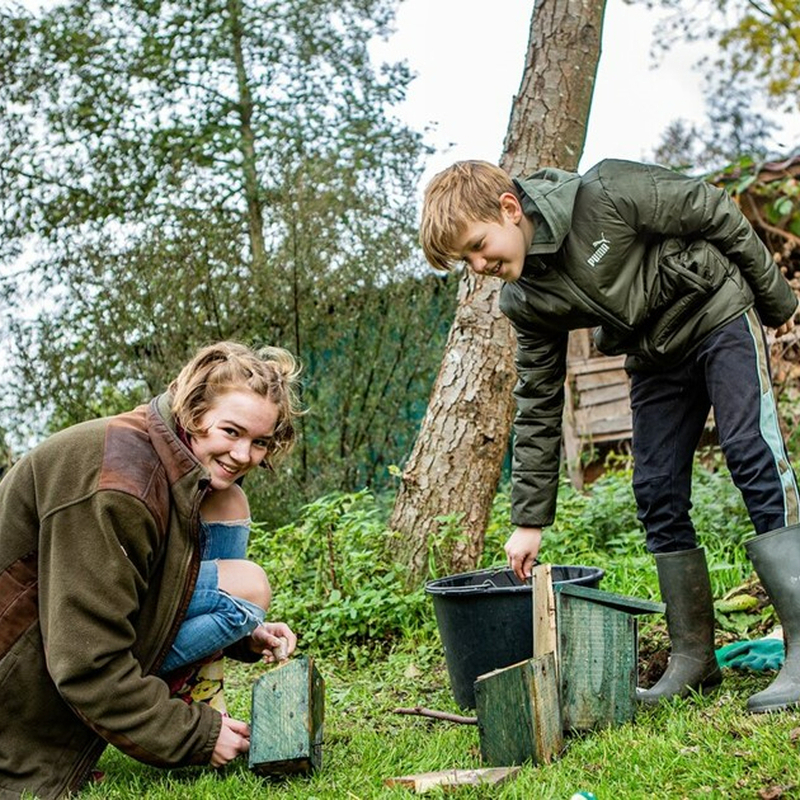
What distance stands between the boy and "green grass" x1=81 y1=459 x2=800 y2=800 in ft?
1.21

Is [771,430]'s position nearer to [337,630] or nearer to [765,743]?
[765,743]

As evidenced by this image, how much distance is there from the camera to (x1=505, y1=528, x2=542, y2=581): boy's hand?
317cm

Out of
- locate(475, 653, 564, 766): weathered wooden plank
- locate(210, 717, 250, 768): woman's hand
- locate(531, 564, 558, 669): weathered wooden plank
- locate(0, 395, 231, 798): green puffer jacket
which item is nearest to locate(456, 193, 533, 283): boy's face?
locate(531, 564, 558, 669): weathered wooden plank

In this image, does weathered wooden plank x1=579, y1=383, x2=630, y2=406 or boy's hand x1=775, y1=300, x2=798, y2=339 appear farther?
weathered wooden plank x1=579, y1=383, x2=630, y2=406

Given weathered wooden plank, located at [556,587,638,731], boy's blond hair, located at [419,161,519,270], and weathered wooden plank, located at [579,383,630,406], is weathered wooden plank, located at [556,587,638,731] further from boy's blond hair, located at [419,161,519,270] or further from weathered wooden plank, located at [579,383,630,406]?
weathered wooden plank, located at [579,383,630,406]

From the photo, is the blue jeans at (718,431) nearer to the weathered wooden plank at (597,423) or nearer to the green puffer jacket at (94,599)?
the green puffer jacket at (94,599)

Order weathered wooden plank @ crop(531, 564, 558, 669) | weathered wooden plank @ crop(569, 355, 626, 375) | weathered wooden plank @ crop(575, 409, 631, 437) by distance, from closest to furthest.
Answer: weathered wooden plank @ crop(531, 564, 558, 669) < weathered wooden plank @ crop(575, 409, 631, 437) < weathered wooden plank @ crop(569, 355, 626, 375)

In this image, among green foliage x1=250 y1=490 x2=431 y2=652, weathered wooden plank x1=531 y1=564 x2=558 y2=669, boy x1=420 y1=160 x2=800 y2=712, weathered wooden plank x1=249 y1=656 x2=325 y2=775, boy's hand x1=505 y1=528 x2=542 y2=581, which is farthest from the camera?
green foliage x1=250 y1=490 x2=431 y2=652

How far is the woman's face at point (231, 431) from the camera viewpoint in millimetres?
2650

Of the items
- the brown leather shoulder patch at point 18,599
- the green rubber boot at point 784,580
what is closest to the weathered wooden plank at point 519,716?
the green rubber boot at point 784,580

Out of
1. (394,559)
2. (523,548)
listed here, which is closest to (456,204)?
(523,548)

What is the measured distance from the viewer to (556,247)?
9.24 ft

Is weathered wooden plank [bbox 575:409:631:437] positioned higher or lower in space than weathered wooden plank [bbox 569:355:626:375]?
lower

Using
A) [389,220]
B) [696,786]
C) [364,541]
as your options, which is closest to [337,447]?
[389,220]
